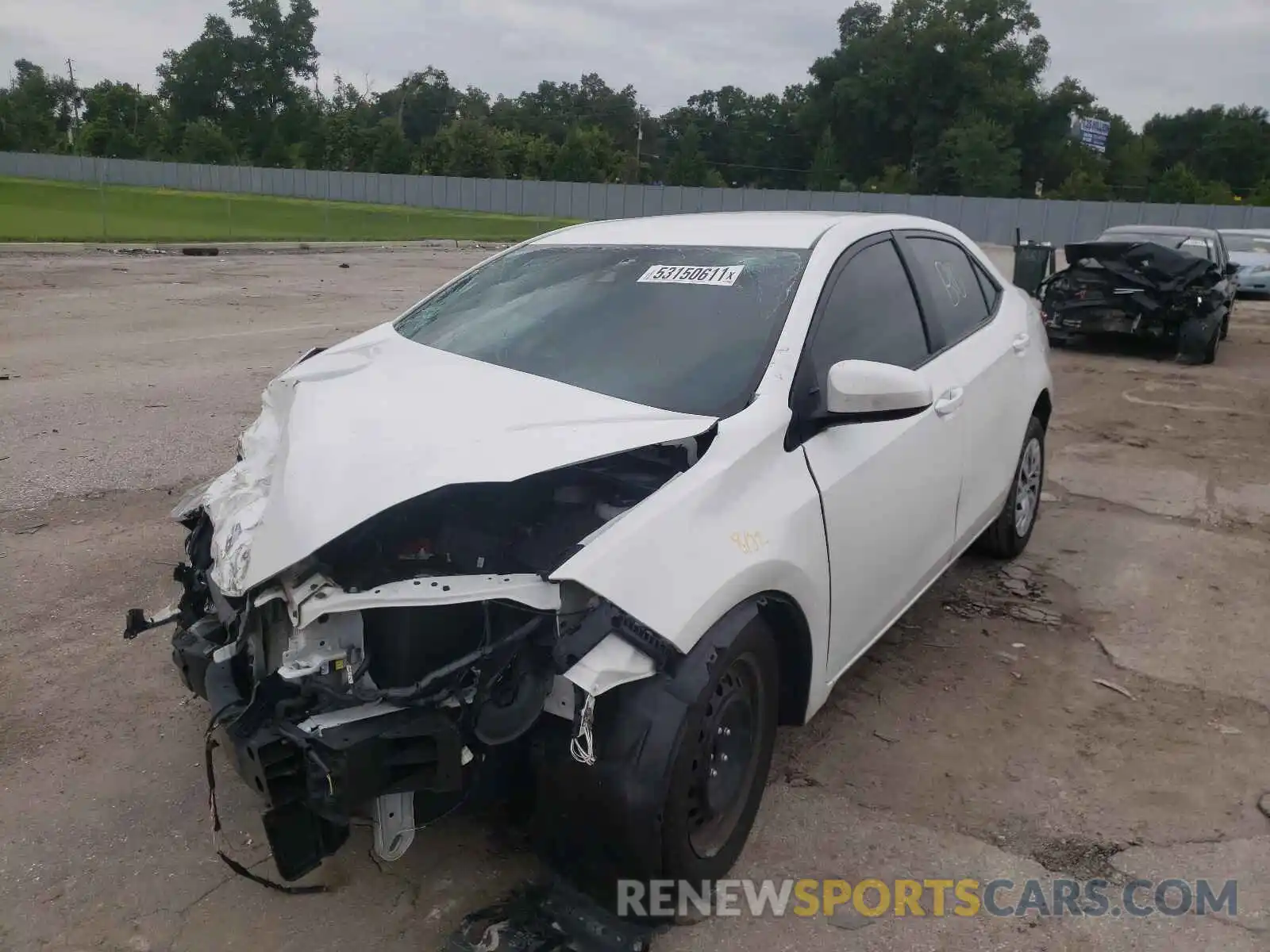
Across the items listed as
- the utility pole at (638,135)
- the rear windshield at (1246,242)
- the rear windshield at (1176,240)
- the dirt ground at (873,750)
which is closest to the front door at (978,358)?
the dirt ground at (873,750)

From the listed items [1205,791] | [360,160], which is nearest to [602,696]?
[1205,791]

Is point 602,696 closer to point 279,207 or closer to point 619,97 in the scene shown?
point 279,207

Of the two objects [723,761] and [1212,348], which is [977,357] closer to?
[723,761]

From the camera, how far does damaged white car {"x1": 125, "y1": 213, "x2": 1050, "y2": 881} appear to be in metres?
2.44

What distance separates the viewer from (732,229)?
399 cm

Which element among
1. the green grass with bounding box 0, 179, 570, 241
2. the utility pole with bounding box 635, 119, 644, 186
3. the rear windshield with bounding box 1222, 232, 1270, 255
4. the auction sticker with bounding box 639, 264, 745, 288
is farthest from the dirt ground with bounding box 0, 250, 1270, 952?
the utility pole with bounding box 635, 119, 644, 186

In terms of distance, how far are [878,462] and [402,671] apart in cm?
168

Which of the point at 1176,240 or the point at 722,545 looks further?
the point at 1176,240

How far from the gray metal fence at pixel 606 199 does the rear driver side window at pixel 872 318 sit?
4353 cm

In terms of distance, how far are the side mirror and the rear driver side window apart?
0.70 ft

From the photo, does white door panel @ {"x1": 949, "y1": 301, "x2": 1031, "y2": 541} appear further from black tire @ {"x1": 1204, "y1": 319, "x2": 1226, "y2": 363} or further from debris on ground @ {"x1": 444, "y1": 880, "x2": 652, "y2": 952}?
black tire @ {"x1": 1204, "y1": 319, "x2": 1226, "y2": 363}

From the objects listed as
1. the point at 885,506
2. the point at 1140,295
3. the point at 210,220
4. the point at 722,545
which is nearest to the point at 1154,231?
the point at 1140,295

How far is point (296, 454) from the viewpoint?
9.57 ft

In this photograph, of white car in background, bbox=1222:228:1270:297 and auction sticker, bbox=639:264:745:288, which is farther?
white car in background, bbox=1222:228:1270:297
